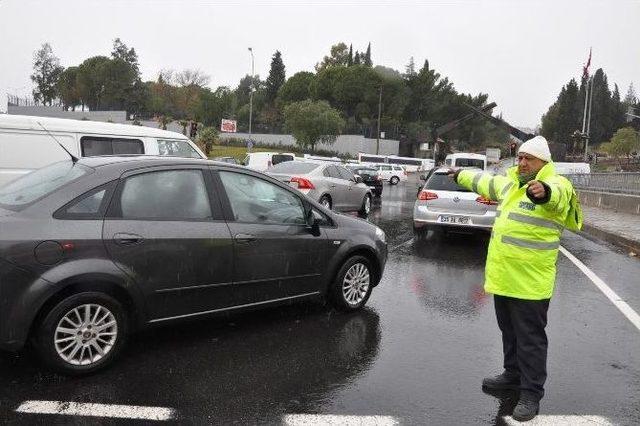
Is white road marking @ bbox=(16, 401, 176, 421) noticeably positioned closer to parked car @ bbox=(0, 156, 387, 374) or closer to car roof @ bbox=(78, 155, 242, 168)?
parked car @ bbox=(0, 156, 387, 374)

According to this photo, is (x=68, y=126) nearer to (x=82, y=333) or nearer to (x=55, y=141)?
(x=55, y=141)

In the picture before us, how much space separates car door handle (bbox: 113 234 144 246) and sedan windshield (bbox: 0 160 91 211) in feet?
1.90

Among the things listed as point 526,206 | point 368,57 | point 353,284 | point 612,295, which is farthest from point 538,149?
point 368,57

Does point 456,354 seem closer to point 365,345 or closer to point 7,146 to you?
point 365,345

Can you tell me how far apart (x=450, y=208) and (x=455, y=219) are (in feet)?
0.75

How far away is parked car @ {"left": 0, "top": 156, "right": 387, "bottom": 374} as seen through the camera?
12.0 feet

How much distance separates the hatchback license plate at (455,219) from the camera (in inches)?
408

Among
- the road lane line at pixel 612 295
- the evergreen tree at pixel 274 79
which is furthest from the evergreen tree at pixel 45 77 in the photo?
the road lane line at pixel 612 295

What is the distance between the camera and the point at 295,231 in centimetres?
512

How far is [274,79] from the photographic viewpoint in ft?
341

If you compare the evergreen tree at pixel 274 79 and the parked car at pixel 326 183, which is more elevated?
the evergreen tree at pixel 274 79

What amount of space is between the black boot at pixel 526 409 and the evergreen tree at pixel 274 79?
338ft

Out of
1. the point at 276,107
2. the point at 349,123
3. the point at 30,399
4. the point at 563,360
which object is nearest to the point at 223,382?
the point at 30,399

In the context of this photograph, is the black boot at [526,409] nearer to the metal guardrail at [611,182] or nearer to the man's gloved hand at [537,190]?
the man's gloved hand at [537,190]
